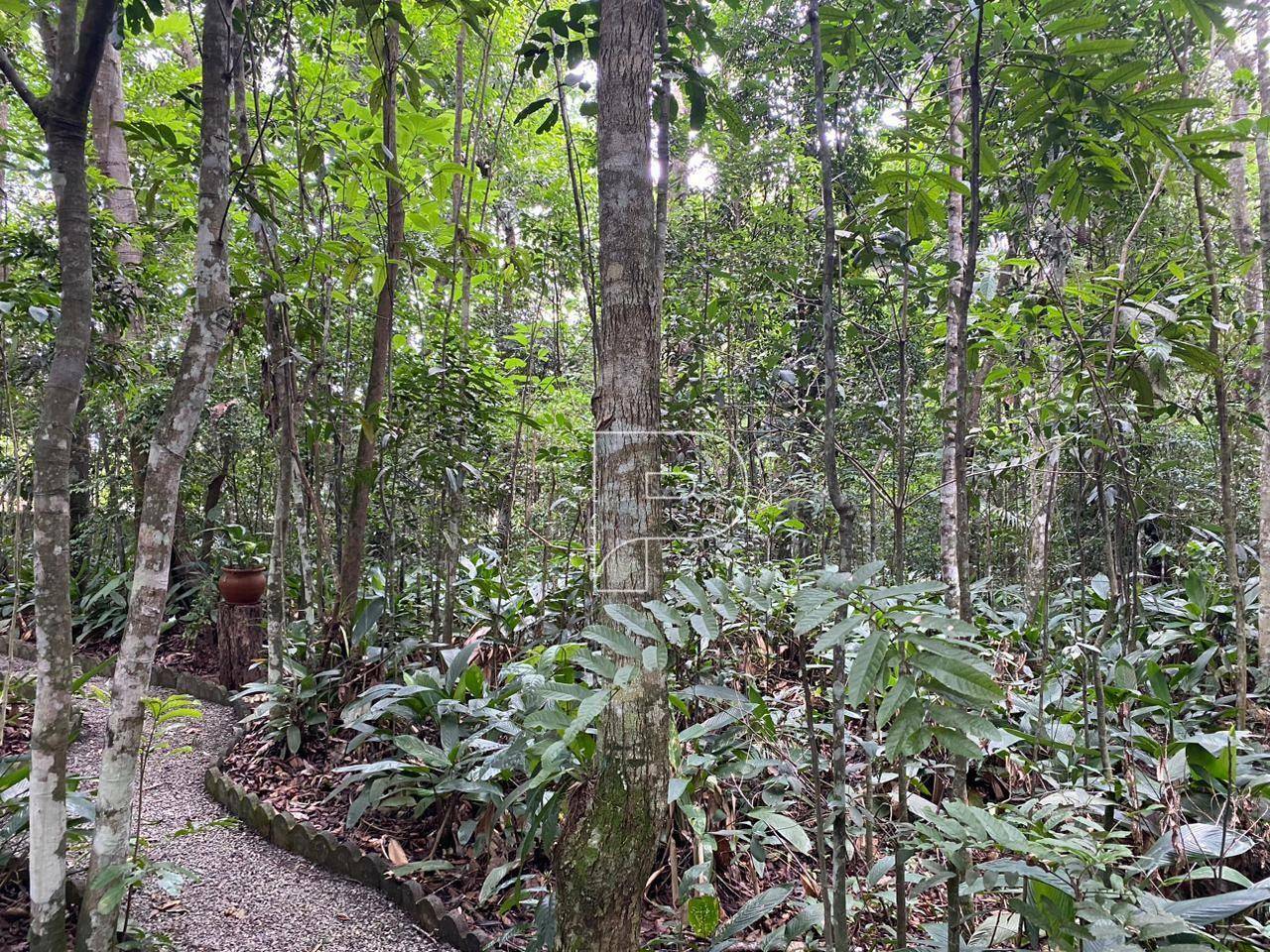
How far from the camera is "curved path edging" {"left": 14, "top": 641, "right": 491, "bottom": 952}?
216cm

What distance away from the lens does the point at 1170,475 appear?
237 inches

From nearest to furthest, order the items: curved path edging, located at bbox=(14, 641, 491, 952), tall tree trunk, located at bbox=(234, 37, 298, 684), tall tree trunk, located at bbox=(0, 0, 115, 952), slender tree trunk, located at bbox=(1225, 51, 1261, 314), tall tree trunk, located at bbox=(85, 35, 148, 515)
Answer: tall tree trunk, located at bbox=(0, 0, 115, 952) → curved path edging, located at bbox=(14, 641, 491, 952) → tall tree trunk, located at bbox=(234, 37, 298, 684) → slender tree trunk, located at bbox=(1225, 51, 1261, 314) → tall tree trunk, located at bbox=(85, 35, 148, 515)

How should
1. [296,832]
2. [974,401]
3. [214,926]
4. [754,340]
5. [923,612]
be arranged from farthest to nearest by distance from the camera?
[974,401] < [754,340] < [296,832] < [214,926] < [923,612]

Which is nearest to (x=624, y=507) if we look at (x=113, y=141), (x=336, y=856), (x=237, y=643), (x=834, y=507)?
(x=834, y=507)

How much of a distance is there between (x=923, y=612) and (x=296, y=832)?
2.65 meters

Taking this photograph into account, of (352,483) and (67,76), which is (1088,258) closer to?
(352,483)

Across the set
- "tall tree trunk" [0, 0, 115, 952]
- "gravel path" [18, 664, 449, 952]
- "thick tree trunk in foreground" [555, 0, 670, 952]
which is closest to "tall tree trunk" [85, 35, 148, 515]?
"gravel path" [18, 664, 449, 952]

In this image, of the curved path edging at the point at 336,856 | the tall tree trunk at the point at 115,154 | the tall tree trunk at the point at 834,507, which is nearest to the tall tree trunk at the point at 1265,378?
the tall tree trunk at the point at 834,507

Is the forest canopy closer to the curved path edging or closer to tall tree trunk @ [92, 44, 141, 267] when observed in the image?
the curved path edging

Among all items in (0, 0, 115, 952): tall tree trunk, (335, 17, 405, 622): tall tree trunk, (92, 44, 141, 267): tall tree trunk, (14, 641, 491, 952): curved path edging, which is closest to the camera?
(0, 0, 115, 952): tall tree trunk

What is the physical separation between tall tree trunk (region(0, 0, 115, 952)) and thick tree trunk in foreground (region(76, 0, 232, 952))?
108 millimetres

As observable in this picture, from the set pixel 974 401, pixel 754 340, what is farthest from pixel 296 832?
Answer: pixel 974 401

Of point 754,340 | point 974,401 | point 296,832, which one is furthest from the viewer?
point 974,401

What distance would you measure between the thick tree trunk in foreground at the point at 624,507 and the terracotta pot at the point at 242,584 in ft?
12.7
